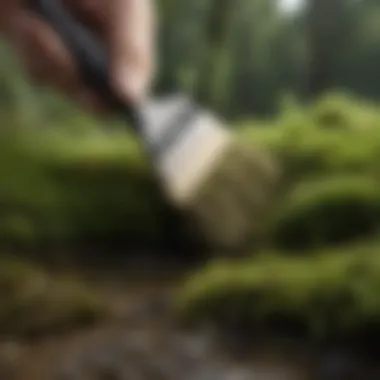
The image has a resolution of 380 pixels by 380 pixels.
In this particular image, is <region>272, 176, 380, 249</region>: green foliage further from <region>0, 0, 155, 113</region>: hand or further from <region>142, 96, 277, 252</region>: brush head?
<region>0, 0, 155, 113</region>: hand

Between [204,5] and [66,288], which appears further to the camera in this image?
[204,5]

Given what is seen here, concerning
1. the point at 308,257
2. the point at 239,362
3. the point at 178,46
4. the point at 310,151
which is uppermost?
the point at 178,46

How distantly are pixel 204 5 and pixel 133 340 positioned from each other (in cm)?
40

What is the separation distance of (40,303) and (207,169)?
0.24 metres

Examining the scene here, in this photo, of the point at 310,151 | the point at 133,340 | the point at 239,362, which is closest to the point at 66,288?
the point at 133,340

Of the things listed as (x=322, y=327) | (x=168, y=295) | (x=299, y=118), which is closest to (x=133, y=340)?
(x=168, y=295)

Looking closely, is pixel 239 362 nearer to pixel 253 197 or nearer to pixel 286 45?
pixel 253 197

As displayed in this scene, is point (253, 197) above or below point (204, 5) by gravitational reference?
below

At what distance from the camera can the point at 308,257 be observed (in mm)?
895

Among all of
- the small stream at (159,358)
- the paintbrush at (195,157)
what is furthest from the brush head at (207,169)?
the small stream at (159,358)

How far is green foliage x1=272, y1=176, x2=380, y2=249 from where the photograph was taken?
2.96 ft

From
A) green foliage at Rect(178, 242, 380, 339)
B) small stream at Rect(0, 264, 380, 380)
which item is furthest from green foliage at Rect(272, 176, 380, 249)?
small stream at Rect(0, 264, 380, 380)

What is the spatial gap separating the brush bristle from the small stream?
0.11m

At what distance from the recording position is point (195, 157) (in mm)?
958
